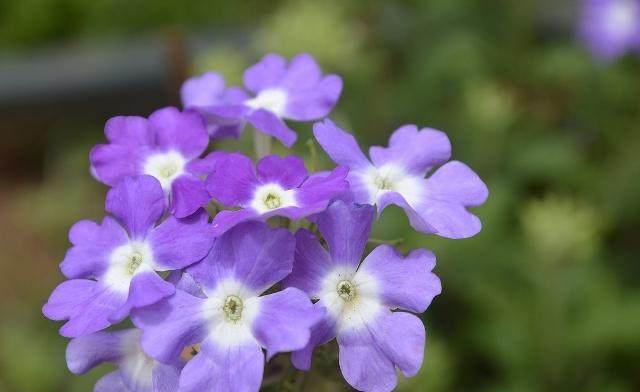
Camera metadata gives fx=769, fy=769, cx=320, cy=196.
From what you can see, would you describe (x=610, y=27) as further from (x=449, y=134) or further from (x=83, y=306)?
(x=83, y=306)

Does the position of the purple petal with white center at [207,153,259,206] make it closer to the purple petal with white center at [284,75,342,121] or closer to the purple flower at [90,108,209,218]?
the purple flower at [90,108,209,218]

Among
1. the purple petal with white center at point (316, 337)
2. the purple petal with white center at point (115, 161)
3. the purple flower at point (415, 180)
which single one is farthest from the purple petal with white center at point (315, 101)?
the purple petal with white center at point (316, 337)

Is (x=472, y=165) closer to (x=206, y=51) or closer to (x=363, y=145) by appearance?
(x=363, y=145)

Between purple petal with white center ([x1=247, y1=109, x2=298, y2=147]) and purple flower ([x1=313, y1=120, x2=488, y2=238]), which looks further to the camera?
purple petal with white center ([x1=247, y1=109, x2=298, y2=147])

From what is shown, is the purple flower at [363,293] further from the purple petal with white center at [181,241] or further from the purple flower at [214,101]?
the purple flower at [214,101]

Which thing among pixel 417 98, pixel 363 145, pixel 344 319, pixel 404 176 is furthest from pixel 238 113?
pixel 417 98

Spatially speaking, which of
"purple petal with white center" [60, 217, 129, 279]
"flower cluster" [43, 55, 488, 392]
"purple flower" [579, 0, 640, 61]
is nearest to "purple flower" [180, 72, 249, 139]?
"flower cluster" [43, 55, 488, 392]

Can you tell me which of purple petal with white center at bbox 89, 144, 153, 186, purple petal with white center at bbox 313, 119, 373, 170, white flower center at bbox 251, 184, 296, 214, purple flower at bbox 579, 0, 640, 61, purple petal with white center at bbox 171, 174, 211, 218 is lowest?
purple flower at bbox 579, 0, 640, 61
